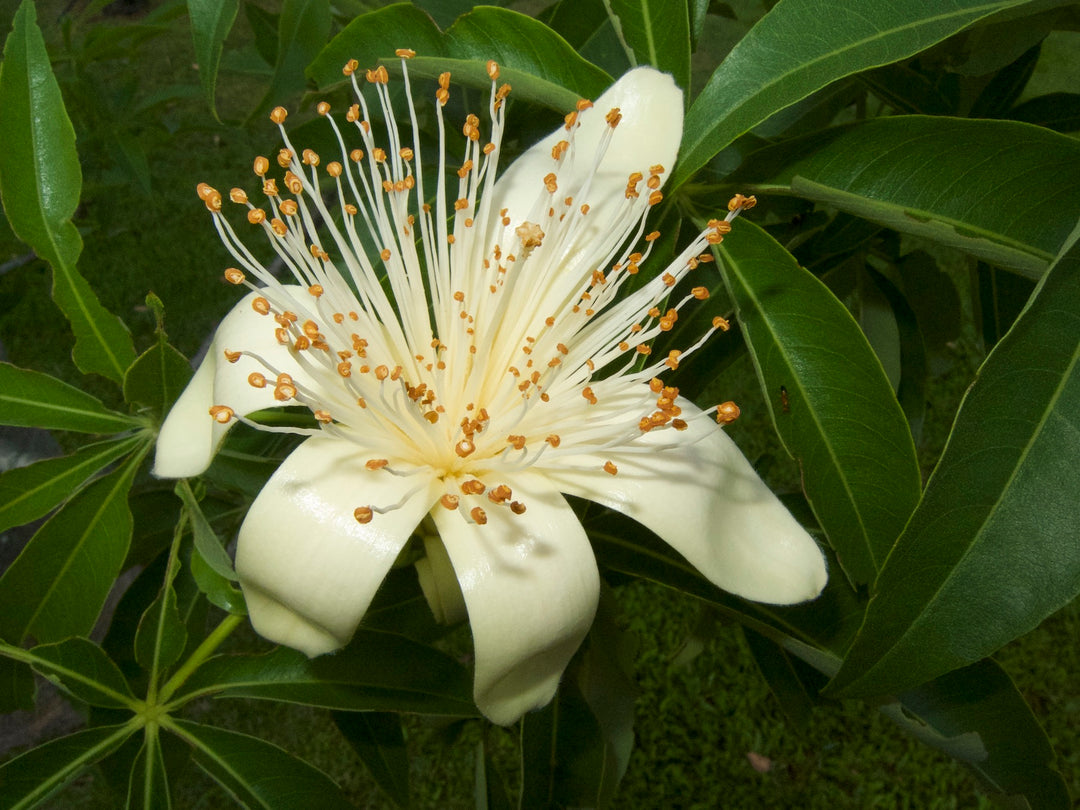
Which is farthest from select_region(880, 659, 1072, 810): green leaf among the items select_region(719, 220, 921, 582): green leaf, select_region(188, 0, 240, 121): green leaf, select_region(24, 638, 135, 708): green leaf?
select_region(188, 0, 240, 121): green leaf

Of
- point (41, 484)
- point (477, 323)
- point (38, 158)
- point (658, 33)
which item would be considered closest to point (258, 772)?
point (41, 484)

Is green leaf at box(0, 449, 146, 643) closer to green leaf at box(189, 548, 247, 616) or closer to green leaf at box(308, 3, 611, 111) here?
green leaf at box(189, 548, 247, 616)

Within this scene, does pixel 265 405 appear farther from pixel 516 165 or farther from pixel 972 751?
pixel 972 751

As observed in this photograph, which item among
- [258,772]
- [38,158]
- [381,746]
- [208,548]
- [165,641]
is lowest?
[381,746]

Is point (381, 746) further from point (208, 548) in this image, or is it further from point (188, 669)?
point (208, 548)

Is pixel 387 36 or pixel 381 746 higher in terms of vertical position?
pixel 387 36

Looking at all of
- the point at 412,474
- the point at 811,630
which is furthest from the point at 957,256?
the point at 412,474
